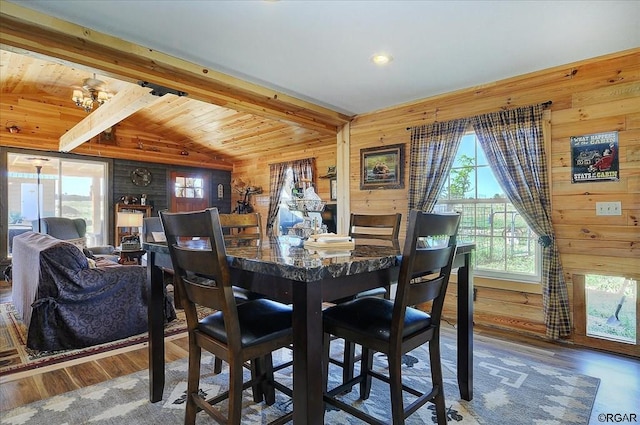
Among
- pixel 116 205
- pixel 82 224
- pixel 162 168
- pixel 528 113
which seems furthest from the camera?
pixel 162 168

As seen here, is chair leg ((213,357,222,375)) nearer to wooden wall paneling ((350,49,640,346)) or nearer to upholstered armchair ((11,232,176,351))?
upholstered armchair ((11,232,176,351))

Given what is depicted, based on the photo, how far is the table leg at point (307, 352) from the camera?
3.92ft

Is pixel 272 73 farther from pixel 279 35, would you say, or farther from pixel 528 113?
pixel 528 113

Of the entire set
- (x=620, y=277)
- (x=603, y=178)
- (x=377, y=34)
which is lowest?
(x=620, y=277)

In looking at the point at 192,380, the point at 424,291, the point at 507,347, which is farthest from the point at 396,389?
the point at 507,347

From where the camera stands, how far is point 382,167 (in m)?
4.25

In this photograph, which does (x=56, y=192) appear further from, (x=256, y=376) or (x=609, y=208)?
(x=609, y=208)

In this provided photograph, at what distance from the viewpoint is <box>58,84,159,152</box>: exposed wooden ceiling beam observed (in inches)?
142

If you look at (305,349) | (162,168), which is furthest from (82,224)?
(305,349)

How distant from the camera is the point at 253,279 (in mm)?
1370

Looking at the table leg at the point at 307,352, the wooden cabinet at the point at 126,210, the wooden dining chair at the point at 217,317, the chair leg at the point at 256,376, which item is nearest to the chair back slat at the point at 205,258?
the wooden dining chair at the point at 217,317

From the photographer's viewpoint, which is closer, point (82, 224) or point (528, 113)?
point (528, 113)

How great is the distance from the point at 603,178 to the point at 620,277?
2.58 feet

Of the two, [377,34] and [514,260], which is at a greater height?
[377,34]
